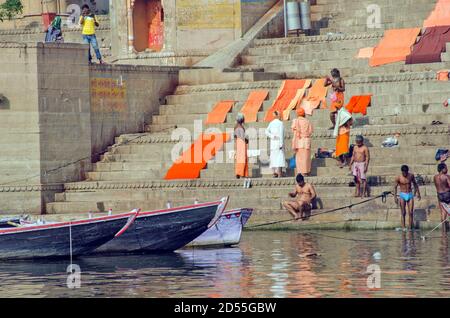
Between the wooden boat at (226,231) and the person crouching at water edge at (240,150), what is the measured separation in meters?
2.99

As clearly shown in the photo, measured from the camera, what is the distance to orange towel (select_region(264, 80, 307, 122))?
30406 millimetres

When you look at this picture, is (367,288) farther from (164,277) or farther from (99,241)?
(99,241)

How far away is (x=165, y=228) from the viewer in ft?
80.6

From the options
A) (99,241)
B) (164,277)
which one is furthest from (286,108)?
(164,277)

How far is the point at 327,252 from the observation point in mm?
24078

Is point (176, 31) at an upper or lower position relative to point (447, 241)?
upper

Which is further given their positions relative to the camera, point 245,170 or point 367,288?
point 245,170

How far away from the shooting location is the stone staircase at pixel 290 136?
27.6 m

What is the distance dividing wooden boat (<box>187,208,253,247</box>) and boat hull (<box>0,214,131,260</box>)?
1751 mm

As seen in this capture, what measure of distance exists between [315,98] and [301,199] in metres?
3.49

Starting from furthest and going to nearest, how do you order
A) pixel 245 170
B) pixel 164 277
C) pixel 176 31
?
pixel 176 31 < pixel 245 170 < pixel 164 277

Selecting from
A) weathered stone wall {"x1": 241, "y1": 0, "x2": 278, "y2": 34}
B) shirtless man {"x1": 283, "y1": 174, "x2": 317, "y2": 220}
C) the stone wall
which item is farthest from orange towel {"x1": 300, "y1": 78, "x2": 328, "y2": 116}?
weathered stone wall {"x1": 241, "y1": 0, "x2": 278, "y2": 34}

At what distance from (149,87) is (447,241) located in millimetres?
8992

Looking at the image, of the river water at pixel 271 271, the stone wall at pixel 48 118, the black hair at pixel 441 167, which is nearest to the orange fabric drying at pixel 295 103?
the stone wall at pixel 48 118
